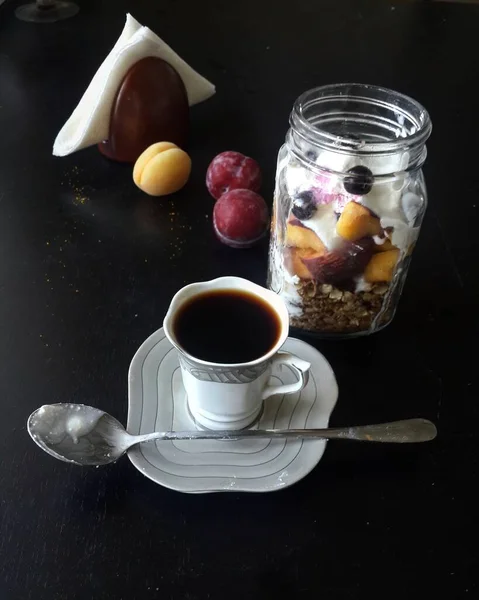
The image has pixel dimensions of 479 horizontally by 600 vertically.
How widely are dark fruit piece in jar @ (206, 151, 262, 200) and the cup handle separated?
31cm

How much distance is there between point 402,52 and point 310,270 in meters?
0.79

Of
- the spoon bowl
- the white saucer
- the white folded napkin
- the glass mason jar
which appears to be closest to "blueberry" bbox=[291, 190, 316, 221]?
the glass mason jar

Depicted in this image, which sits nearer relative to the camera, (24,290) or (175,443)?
(175,443)

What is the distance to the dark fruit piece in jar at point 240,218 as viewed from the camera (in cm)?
67

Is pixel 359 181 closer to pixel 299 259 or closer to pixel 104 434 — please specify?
pixel 299 259

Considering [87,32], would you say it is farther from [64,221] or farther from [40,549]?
[40,549]

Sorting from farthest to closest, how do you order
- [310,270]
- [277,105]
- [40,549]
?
[277,105], [310,270], [40,549]

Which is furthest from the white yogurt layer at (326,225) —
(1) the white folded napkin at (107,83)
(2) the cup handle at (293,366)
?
(1) the white folded napkin at (107,83)

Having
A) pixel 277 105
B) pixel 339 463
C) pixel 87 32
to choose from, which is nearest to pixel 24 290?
pixel 339 463

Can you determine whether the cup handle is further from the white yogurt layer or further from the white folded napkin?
the white folded napkin

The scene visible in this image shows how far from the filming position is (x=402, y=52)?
1.15m

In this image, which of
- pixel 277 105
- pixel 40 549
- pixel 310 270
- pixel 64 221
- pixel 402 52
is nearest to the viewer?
pixel 40 549

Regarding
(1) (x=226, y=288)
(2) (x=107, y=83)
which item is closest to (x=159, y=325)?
(1) (x=226, y=288)

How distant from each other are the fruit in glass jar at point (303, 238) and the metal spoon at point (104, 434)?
0.16 metres
